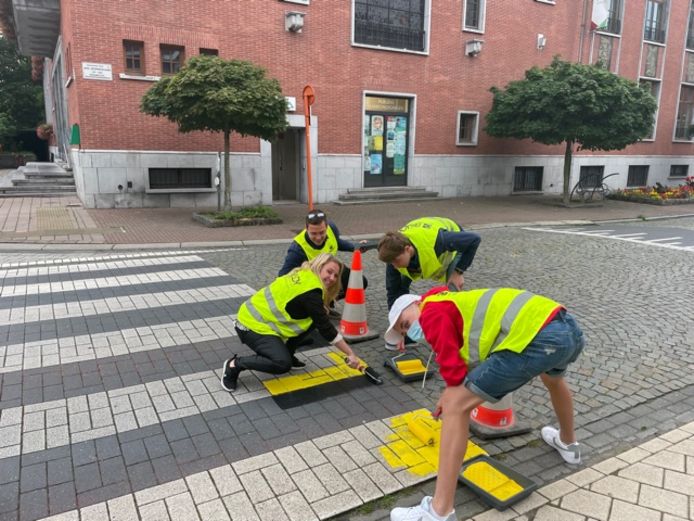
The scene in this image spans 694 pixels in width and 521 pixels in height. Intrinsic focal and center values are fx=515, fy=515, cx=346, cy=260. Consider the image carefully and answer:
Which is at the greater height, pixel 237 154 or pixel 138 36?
pixel 138 36

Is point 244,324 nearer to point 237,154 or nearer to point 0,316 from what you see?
point 0,316

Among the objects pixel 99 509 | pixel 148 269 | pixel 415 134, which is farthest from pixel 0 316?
pixel 415 134

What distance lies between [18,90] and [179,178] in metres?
30.2

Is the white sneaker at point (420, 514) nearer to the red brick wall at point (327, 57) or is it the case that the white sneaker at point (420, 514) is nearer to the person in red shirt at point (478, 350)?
the person in red shirt at point (478, 350)

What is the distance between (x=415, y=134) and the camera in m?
19.7

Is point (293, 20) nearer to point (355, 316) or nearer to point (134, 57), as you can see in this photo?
point (134, 57)

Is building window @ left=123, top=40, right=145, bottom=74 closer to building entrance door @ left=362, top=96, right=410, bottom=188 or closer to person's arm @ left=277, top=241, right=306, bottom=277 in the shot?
building entrance door @ left=362, top=96, right=410, bottom=188

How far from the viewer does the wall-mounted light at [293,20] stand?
16.1 m

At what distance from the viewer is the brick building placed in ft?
47.9

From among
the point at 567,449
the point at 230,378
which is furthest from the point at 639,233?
the point at 230,378

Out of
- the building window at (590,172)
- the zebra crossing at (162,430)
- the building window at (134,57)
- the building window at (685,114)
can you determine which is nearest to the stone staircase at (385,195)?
the building window at (134,57)

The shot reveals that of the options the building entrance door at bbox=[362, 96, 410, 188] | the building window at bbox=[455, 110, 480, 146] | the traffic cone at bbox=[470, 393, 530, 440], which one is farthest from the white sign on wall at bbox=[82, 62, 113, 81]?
the traffic cone at bbox=[470, 393, 530, 440]

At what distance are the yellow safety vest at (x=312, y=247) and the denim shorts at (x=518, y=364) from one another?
3032 mm

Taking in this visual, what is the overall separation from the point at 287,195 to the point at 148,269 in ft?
37.4
